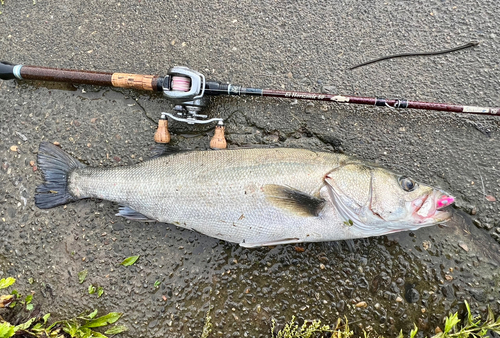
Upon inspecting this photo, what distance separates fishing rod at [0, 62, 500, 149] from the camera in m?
2.50

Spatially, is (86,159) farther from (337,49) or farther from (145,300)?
(337,49)

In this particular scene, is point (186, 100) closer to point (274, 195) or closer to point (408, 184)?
point (274, 195)

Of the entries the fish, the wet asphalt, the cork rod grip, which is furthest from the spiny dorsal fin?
the cork rod grip

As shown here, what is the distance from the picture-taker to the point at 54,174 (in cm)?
276

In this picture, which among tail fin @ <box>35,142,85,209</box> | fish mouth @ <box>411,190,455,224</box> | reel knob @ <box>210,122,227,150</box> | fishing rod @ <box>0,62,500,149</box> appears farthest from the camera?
tail fin @ <box>35,142,85,209</box>

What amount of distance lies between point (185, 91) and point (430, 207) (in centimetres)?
210

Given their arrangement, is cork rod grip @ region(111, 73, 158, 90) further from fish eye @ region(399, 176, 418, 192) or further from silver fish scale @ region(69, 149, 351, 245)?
fish eye @ region(399, 176, 418, 192)

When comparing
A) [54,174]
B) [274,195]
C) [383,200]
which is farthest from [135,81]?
[383,200]

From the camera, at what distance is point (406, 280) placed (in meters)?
2.63

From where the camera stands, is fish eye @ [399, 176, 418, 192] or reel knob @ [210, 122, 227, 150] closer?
fish eye @ [399, 176, 418, 192]

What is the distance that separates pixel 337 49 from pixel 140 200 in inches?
87.1

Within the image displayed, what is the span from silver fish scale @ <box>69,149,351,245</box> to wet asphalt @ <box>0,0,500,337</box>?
1.21 ft

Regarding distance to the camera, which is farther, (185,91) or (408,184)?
(185,91)

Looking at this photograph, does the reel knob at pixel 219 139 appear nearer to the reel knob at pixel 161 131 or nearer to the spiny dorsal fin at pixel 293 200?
the reel knob at pixel 161 131
